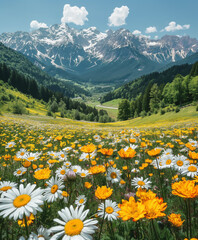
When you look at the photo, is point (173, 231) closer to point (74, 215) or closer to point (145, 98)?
point (74, 215)

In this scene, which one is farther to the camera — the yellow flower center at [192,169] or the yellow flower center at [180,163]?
the yellow flower center at [180,163]

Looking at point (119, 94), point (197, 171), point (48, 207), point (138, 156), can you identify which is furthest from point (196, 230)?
point (119, 94)

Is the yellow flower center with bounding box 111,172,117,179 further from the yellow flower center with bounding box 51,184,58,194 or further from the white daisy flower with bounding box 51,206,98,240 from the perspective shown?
the white daisy flower with bounding box 51,206,98,240

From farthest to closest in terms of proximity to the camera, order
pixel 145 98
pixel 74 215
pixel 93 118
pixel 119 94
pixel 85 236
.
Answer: pixel 119 94, pixel 93 118, pixel 145 98, pixel 74 215, pixel 85 236

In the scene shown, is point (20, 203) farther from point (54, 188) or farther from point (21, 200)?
point (54, 188)

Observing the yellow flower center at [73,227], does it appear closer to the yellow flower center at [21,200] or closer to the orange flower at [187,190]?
the yellow flower center at [21,200]

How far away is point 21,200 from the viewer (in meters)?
1.24

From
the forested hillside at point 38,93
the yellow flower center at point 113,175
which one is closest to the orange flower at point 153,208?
the yellow flower center at point 113,175

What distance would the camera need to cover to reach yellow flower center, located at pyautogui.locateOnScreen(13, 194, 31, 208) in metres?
1.21

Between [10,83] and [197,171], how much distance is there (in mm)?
115344

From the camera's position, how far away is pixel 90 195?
2.72 meters

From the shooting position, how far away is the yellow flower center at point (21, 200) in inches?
47.6

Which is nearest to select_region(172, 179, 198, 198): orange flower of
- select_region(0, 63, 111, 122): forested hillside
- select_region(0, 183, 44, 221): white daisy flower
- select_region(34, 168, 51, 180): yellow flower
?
select_region(0, 183, 44, 221): white daisy flower

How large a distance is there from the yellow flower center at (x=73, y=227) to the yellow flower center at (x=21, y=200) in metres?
0.42
